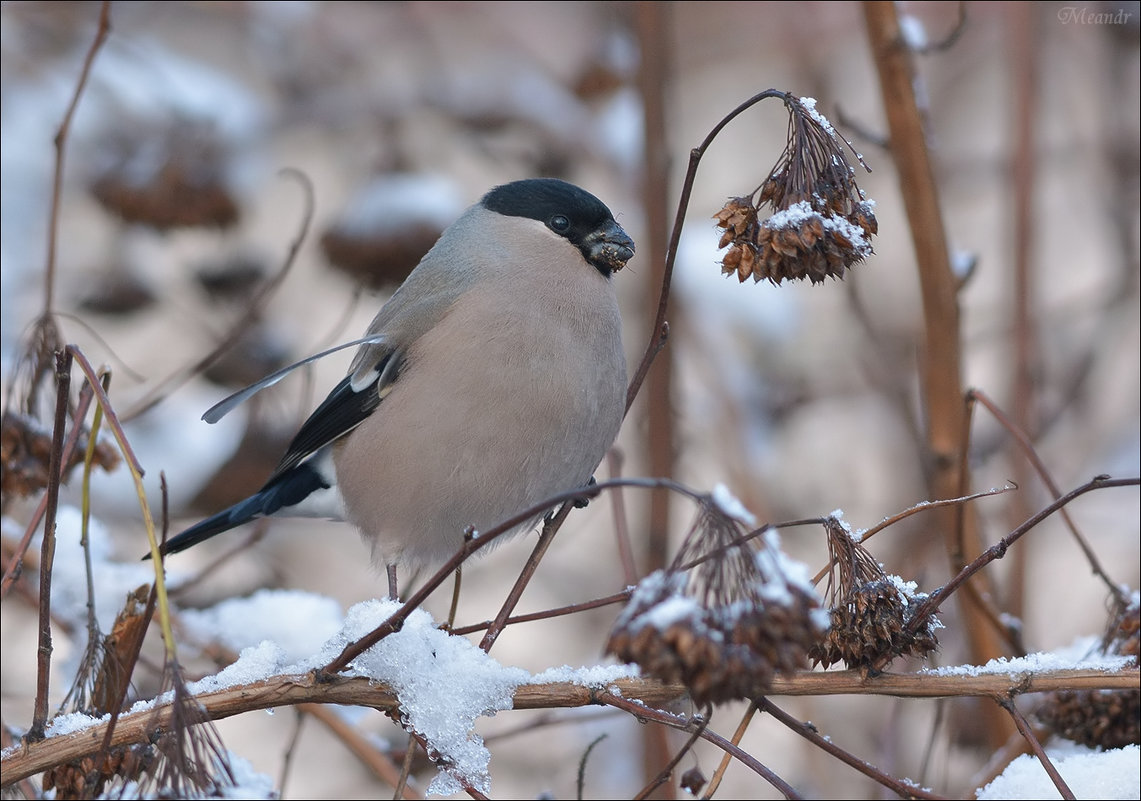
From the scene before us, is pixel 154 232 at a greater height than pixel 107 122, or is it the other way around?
pixel 107 122

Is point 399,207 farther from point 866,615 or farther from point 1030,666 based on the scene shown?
point 1030,666

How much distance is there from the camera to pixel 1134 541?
445 centimetres

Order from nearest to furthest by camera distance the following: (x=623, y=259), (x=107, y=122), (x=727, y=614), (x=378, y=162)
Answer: (x=727, y=614) < (x=623, y=259) < (x=378, y=162) < (x=107, y=122)

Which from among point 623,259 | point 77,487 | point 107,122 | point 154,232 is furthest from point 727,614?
point 107,122

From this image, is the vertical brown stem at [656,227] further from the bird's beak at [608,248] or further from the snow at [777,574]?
the snow at [777,574]

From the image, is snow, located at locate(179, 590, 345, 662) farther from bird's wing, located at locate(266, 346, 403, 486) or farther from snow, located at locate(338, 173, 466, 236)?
snow, located at locate(338, 173, 466, 236)

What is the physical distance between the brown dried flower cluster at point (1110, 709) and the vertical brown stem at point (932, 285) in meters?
0.24

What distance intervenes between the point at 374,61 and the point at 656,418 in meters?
3.18

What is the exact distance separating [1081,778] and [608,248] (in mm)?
1386

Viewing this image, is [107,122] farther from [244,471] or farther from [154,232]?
[244,471]

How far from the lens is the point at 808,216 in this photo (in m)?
1.59

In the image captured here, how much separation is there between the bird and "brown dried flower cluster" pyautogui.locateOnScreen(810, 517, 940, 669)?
931 mm

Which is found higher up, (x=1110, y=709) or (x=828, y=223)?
(x=828, y=223)

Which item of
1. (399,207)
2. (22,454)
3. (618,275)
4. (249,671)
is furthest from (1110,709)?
(618,275)
